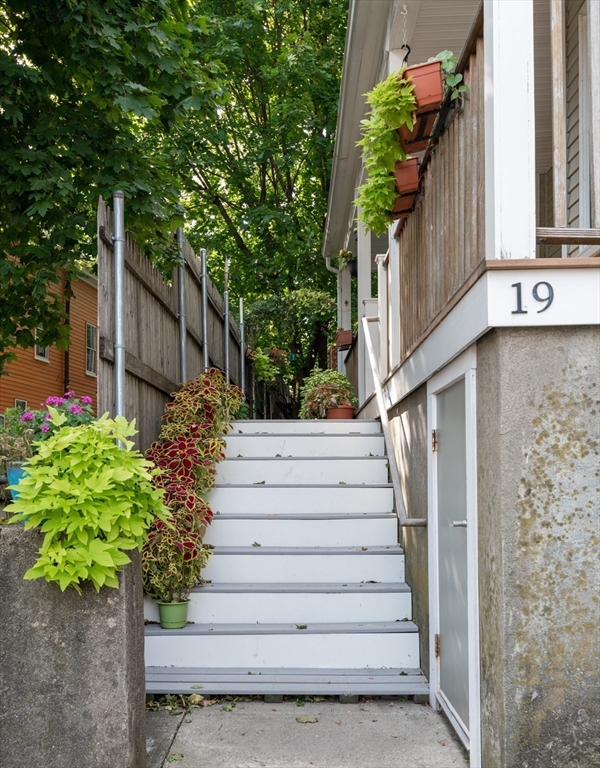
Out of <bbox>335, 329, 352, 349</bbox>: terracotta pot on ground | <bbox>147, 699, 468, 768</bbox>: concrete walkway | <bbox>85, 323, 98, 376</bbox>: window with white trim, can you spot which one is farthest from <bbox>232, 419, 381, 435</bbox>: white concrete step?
<bbox>85, 323, 98, 376</bbox>: window with white trim

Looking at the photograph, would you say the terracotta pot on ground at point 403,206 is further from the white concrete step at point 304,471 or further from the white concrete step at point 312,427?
the white concrete step at point 312,427

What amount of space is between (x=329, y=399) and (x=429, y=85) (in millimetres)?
5741

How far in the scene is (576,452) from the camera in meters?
2.87

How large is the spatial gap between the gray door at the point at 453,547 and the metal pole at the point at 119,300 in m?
1.91

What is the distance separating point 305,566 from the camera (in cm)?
516

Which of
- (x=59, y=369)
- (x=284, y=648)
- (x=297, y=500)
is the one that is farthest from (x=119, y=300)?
(x=59, y=369)

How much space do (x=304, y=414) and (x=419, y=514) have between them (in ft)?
16.3

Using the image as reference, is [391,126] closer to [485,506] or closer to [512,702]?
[485,506]

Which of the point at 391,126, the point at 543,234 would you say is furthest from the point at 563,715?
the point at 391,126

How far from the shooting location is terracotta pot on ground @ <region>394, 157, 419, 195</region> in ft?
14.6

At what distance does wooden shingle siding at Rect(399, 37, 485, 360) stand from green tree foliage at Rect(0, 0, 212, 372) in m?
2.45

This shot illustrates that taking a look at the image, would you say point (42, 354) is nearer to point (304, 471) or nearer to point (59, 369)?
point (59, 369)

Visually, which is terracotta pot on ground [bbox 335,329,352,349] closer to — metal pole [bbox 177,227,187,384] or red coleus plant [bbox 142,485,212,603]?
metal pole [bbox 177,227,187,384]

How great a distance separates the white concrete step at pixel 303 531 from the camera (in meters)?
5.46
